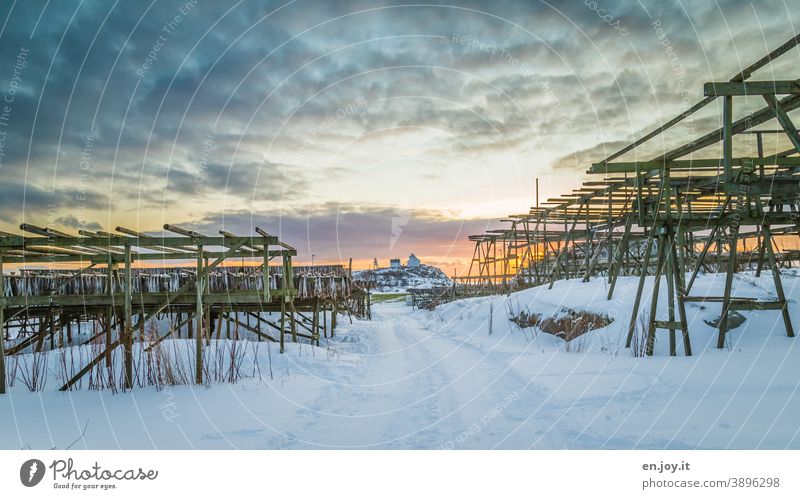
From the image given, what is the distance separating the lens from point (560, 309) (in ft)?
46.6

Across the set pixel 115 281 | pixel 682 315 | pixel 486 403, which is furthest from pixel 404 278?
pixel 486 403

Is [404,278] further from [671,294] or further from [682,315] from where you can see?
[682,315]

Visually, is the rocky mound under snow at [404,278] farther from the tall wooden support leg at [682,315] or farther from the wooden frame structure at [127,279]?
the tall wooden support leg at [682,315]

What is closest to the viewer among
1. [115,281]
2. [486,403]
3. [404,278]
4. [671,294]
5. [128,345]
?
[486,403]

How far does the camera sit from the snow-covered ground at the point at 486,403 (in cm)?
525

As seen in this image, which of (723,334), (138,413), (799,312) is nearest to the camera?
(138,413)

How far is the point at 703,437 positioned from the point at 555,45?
799 centimetres

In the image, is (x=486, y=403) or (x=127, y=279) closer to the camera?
(x=486, y=403)

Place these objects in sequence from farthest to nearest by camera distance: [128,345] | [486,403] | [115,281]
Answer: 1. [115,281]
2. [128,345]
3. [486,403]

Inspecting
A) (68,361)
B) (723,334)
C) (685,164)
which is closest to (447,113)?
(685,164)

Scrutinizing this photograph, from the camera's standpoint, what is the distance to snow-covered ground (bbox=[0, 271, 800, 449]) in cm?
525

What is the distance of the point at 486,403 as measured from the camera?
692 cm

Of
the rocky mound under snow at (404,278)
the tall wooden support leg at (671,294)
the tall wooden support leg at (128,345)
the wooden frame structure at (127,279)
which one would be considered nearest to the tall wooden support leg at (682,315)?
the tall wooden support leg at (671,294)
